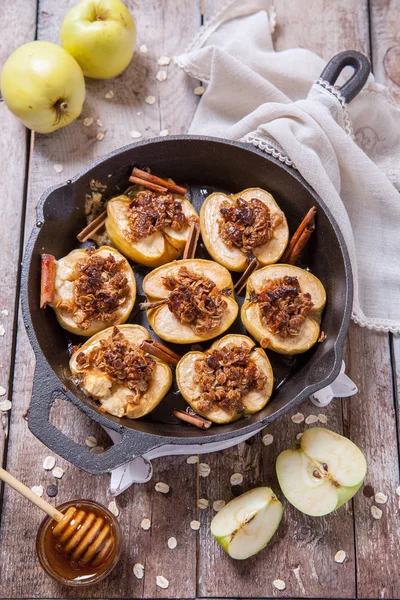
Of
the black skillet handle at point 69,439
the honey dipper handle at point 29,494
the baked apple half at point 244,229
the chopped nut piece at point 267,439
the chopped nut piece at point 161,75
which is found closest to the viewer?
the black skillet handle at point 69,439

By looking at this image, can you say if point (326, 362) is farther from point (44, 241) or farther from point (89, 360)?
point (44, 241)

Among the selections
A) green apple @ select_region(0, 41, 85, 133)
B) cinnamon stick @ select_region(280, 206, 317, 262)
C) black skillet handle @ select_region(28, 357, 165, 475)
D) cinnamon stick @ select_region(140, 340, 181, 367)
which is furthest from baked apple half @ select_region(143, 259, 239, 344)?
green apple @ select_region(0, 41, 85, 133)

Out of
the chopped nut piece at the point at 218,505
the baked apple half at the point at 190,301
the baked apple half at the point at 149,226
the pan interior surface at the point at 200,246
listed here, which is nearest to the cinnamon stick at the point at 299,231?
the pan interior surface at the point at 200,246

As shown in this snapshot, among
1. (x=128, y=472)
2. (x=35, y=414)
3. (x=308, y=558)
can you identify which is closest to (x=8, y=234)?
(x=35, y=414)

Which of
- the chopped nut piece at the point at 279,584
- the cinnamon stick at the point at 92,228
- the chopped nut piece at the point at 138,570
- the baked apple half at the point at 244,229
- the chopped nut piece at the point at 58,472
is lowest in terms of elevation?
the chopped nut piece at the point at 138,570

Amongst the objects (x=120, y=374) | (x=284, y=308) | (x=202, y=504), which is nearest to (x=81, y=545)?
(x=202, y=504)

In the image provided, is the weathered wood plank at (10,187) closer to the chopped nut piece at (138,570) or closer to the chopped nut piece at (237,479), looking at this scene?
the chopped nut piece at (138,570)

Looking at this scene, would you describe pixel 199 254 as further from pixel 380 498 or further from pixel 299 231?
pixel 380 498
